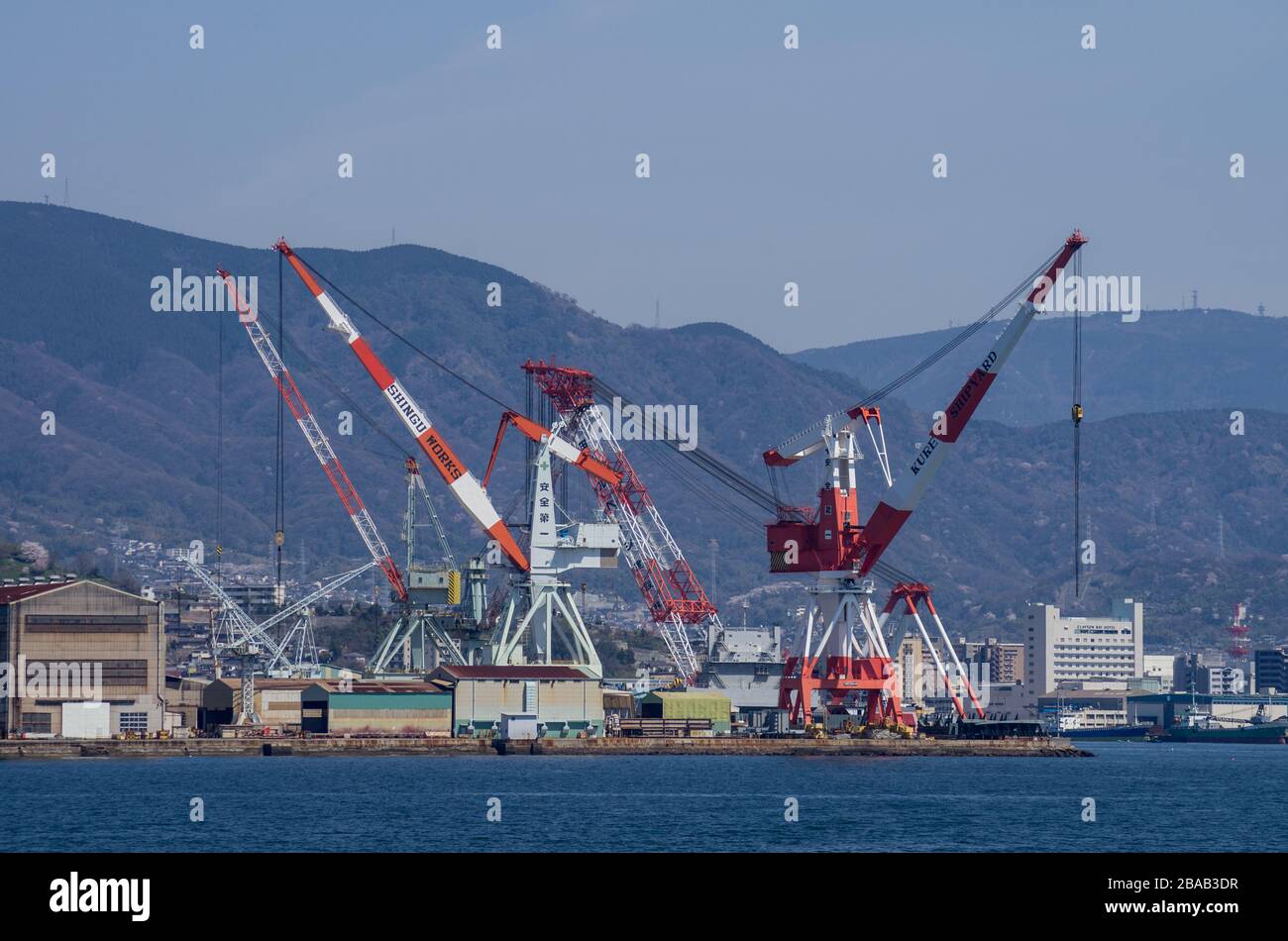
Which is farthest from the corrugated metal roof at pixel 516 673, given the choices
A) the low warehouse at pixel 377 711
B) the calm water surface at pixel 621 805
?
the calm water surface at pixel 621 805

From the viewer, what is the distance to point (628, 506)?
130375 millimetres

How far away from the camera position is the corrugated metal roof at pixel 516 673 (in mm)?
117125

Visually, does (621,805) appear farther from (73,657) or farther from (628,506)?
(628,506)

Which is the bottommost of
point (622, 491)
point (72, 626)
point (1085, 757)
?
point (1085, 757)

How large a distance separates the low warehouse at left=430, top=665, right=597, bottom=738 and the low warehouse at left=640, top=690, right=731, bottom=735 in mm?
9585

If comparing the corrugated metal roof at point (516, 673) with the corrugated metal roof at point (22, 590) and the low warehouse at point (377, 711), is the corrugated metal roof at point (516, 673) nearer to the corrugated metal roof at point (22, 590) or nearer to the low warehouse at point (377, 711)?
the low warehouse at point (377, 711)

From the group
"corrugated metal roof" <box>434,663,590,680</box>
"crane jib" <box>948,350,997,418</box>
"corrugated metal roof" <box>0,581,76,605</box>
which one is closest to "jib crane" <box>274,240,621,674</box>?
"corrugated metal roof" <box>434,663,590,680</box>

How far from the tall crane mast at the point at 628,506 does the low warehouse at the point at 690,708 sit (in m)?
8.62

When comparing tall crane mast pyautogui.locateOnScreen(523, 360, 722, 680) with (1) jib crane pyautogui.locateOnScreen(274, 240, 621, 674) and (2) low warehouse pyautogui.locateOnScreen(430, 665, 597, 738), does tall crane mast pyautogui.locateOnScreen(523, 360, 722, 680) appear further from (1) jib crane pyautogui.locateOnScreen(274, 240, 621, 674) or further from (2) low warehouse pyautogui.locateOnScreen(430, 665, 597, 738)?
(2) low warehouse pyautogui.locateOnScreen(430, 665, 597, 738)

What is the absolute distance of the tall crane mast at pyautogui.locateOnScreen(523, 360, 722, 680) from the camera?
12481cm

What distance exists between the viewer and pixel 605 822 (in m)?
57.8
